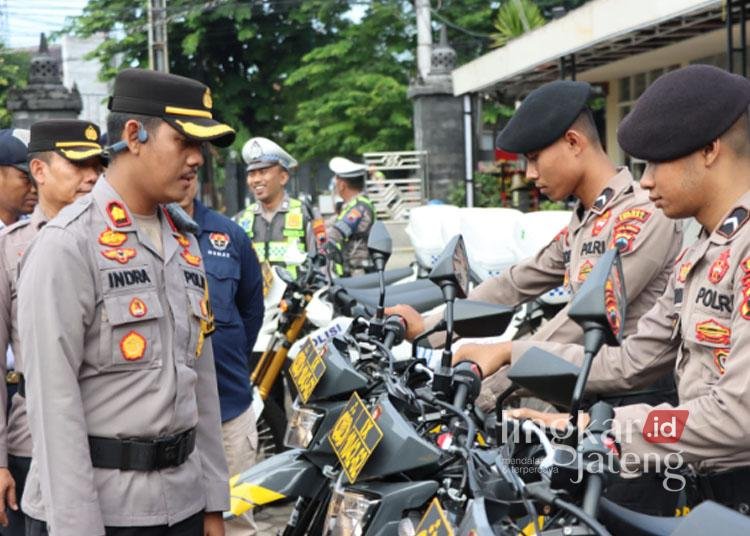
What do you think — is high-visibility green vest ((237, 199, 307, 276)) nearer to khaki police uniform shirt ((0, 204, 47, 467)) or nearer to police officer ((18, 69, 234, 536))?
khaki police uniform shirt ((0, 204, 47, 467))

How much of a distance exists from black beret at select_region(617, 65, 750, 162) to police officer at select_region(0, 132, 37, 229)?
112 inches

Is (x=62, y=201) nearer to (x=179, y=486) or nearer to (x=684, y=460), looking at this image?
(x=179, y=486)

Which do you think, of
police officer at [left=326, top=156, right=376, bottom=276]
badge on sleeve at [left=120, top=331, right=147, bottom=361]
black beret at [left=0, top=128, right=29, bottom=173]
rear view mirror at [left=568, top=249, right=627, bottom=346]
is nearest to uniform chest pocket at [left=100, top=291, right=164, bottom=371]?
badge on sleeve at [left=120, top=331, right=147, bottom=361]

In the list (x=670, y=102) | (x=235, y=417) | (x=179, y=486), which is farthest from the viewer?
(x=235, y=417)

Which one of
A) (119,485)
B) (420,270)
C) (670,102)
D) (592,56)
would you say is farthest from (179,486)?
(592,56)

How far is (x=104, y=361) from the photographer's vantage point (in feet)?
8.61

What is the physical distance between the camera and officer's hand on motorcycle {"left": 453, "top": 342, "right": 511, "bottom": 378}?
285 cm

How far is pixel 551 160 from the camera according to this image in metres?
3.49

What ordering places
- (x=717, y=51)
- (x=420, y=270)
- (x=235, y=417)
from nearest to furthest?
(x=235, y=417)
(x=420, y=270)
(x=717, y=51)

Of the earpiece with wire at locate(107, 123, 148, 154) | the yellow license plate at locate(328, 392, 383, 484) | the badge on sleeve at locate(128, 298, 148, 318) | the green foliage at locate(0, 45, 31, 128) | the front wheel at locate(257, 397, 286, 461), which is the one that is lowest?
the front wheel at locate(257, 397, 286, 461)

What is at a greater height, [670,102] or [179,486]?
[670,102]

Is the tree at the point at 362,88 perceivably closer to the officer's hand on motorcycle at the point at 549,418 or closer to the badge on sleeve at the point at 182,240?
the badge on sleeve at the point at 182,240

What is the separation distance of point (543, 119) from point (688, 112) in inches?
37.5

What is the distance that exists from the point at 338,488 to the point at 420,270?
5.24 meters
